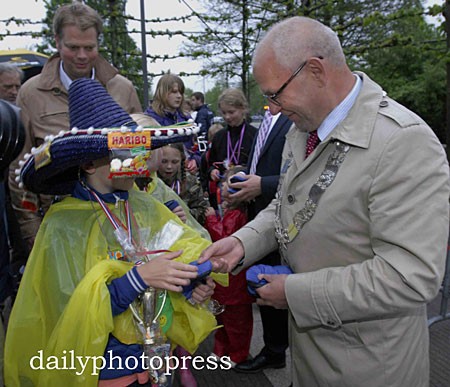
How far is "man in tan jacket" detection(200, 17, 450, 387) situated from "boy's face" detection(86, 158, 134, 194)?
2.50ft

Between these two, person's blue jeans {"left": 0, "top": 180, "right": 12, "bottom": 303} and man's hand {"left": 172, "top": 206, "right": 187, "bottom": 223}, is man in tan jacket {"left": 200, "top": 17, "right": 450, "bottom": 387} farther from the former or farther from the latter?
person's blue jeans {"left": 0, "top": 180, "right": 12, "bottom": 303}

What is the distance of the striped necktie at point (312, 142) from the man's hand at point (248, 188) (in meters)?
1.38

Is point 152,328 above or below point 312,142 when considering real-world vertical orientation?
below

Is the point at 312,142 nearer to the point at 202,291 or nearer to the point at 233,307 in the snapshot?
the point at 202,291

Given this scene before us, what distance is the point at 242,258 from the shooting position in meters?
2.08

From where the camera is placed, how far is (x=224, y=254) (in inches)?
80.7

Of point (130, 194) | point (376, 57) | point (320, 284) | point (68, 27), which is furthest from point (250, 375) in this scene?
point (376, 57)

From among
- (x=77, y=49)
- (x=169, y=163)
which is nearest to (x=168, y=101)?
(x=169, y=163)

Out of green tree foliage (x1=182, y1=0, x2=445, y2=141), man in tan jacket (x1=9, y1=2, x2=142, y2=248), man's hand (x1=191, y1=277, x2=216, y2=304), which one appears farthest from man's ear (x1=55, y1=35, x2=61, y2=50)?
green tree foliage (x1=182, y1=0, x2=445, y2=141)

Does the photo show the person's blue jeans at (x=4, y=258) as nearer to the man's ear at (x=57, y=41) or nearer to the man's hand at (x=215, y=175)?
the man's ear at (x=57, y=41)

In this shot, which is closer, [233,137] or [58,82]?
[58,82]

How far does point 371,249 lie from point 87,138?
1.17 m

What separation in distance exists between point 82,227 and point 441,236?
4.81ft

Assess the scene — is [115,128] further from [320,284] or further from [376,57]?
[376,57]
